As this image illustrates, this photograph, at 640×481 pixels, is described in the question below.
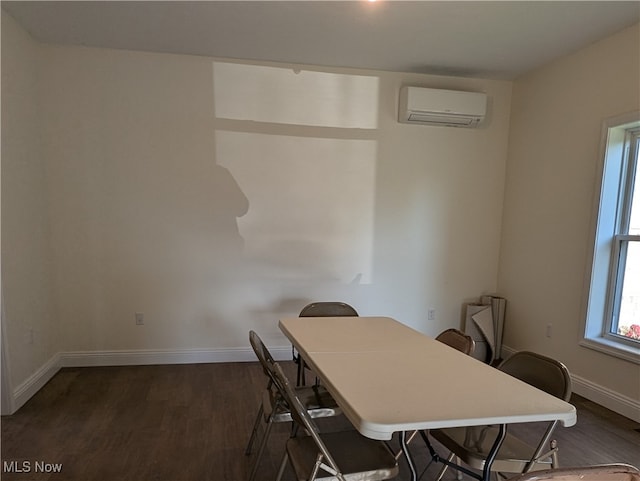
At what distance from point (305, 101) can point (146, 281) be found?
220cm

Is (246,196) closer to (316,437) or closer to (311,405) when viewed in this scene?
(311,405)

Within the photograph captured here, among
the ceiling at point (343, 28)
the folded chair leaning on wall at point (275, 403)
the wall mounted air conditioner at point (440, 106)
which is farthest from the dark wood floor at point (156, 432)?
the ceiling at point (343, 28)

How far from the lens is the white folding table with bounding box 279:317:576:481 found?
1.25 metres

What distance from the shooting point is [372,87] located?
374cm

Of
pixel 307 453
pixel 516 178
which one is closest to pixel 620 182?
pixel 516 178

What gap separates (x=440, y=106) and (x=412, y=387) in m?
2.96

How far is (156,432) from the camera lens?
2457 millimetres

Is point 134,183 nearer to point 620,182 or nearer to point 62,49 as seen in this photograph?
point 62,49

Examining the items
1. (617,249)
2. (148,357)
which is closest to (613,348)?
(617,249)

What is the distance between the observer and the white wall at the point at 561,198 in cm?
289

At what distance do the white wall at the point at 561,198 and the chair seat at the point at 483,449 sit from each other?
1.73 metres

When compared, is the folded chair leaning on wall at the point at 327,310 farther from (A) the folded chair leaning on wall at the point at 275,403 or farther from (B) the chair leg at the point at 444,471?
(B) the chair leg at the point at 444,471

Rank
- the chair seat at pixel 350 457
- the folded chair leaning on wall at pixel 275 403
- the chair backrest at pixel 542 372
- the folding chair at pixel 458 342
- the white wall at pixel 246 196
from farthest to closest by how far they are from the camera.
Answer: the white wall at pixel 246 196 < the folding chair at pixel 458 342 < the folded chair leaning on wall at pixel 275 403 < the chair backrest at pixel 542 372 < the chair seat at pixel 350 457

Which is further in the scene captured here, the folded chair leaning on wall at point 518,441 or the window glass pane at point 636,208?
the window glass pane at point 636,208
